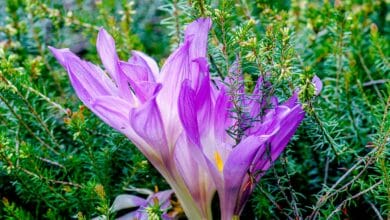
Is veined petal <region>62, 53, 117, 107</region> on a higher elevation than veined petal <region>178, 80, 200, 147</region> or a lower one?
higher

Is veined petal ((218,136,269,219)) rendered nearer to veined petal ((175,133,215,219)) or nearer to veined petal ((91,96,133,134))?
veined petal ((175,133,215,219))

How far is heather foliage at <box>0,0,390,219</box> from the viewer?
71cm

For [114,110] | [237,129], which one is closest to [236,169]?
[237,129]

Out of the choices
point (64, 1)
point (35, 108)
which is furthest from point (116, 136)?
point (64, 1)

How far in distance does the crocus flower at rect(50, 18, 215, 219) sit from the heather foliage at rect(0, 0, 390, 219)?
0.14ft

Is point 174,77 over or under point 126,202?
over

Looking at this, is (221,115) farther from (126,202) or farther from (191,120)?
(126,202)

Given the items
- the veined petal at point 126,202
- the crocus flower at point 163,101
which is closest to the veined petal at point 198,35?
the crocus flower at point 163,101

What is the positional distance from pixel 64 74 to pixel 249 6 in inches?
13.8

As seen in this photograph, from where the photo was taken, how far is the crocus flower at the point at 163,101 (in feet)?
2.22

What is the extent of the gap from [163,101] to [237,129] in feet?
0.29

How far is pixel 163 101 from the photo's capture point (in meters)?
0.71

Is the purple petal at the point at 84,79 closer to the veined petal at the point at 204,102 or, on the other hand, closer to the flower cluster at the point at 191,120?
the flower cluster at the point at 191,120

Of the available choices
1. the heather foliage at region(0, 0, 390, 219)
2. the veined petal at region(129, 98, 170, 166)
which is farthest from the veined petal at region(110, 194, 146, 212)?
the veined petal at region(129, 98, 170, 166)
